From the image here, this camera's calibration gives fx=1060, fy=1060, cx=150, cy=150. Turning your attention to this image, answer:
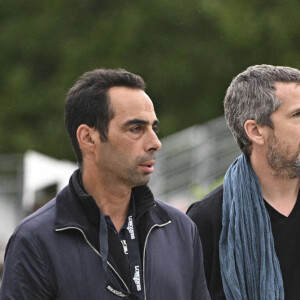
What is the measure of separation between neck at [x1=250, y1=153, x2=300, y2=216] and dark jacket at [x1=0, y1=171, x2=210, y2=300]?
0.83 m

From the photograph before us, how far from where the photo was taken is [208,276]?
4902 mm

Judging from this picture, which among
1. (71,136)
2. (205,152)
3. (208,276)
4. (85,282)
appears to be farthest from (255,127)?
(205,152)

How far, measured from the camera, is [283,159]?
15.8ft

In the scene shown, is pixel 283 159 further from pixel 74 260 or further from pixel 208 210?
pixel 74 260

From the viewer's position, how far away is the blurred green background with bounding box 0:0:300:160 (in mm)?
19188

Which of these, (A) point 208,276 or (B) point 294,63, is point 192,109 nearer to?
(B) point 294,63

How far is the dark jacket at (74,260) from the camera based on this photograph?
155 inches

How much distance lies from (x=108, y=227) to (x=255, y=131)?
1107 millimetres

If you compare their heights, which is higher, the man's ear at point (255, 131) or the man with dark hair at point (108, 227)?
the man's ear at point (255, 131)

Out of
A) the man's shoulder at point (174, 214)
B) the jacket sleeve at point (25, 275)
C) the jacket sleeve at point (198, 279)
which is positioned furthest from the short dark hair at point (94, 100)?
the jacket sleeve at point (198, 279)

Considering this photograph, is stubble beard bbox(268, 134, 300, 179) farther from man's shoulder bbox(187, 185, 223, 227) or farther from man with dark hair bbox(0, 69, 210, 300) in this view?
man with dark hair bbox(0, 69, 210, 300)

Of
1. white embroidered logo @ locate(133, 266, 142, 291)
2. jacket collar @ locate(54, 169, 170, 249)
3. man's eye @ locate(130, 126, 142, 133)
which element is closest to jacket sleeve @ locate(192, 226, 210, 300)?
jacket collar @ locate(54, 169, 170, 249)

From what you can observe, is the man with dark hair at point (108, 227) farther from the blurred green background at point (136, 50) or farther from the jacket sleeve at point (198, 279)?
the blurred green background at point (136, 50)

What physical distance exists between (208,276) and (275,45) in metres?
14.6
